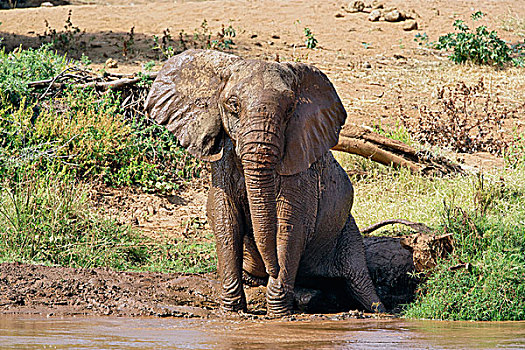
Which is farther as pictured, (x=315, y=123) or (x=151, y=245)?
(x=151, y=245)

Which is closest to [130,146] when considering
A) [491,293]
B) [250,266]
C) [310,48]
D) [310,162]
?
[250,266]

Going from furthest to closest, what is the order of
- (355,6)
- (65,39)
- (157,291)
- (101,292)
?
(355,6), (65,39), (157,291), (101,292)

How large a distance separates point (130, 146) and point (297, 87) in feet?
15.6

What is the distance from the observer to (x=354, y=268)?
730 cm

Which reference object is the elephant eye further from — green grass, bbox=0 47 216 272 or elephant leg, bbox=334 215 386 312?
green grass, bbox=0 47 216 272

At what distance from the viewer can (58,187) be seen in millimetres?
8477

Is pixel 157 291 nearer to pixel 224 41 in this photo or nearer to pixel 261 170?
pixel 261 170

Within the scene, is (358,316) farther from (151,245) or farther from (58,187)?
(58,187)

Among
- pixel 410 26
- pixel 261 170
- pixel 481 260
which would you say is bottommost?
pixel 481 260

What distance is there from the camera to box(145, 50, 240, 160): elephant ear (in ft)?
20.4

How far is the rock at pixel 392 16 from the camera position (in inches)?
755

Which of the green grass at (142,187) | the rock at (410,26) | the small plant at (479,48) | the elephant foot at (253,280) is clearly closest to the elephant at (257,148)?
the elephant foot at (253,280)

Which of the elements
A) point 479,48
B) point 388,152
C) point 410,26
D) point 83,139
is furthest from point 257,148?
point 410,26

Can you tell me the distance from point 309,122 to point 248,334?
79.5 inches
